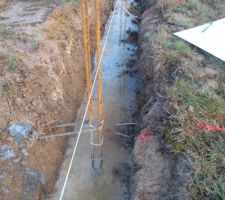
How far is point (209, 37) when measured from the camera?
324 inches

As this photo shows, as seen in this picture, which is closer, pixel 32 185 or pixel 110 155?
pixel 32 185

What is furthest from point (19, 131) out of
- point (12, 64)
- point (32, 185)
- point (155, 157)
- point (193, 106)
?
point (193, 106)

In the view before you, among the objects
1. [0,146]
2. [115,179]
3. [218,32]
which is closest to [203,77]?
[218,32]

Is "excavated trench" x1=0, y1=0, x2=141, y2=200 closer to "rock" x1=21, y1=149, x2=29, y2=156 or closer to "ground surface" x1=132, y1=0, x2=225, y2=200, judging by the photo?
"rock" x1=21, y1=149, x2=29, y2=156

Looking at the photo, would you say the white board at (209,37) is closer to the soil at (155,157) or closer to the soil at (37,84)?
the soil at (155,157)

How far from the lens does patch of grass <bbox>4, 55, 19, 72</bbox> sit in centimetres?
713

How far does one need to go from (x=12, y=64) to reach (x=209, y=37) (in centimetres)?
488

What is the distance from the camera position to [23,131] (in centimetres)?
646

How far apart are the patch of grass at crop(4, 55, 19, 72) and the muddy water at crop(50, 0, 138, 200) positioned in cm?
226

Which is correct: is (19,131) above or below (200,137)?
below

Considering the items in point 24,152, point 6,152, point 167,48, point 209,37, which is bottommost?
point 24,152

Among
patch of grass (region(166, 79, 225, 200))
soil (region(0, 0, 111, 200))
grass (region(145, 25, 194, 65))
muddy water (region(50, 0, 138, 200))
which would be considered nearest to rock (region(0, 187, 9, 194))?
soil (region(0, 0, 111, 200))

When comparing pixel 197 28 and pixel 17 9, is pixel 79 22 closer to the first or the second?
pixel 17 9

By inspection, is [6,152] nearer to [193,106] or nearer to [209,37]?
[193,106]
